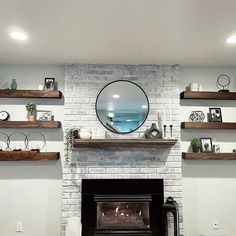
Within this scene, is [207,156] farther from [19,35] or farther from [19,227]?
[19,35]

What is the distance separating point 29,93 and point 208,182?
280 centimetres

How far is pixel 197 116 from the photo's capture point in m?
4.29

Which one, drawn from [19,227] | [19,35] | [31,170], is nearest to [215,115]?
[31,170]

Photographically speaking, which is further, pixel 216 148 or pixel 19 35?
pixel 216 148

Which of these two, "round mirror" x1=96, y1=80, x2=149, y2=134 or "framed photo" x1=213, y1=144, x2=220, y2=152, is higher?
"round mirror" x1=96, y1=80, x2=149, y2=134

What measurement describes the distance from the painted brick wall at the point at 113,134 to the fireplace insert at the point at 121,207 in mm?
99

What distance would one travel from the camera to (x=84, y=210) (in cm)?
397

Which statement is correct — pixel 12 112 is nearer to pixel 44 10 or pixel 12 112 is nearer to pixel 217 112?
Result: pixel 44 10

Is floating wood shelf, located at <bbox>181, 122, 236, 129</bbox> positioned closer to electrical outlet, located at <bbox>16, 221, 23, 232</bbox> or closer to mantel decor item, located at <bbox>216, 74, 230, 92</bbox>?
mantel decor item, located at <bbox>216, 74, 230, 92</bbox>

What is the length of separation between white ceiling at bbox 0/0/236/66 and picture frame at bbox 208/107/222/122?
675mm

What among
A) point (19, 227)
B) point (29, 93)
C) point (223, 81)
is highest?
point (223, 81)

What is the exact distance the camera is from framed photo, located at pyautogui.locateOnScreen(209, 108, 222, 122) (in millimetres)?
4267

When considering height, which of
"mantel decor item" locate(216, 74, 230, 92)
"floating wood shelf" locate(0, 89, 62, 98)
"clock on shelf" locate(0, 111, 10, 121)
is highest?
"mantel decor item" locate(216, 74, 230, 92)

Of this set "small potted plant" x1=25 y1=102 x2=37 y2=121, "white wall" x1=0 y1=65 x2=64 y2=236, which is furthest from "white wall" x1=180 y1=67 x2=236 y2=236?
"small potted plant" x1=25 y1=102 x2=37 y2=121
